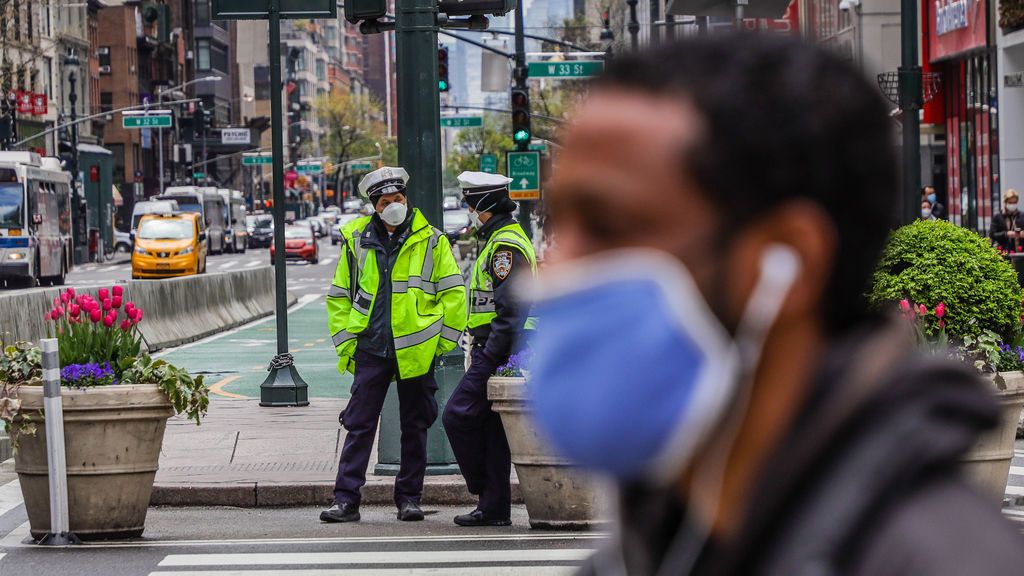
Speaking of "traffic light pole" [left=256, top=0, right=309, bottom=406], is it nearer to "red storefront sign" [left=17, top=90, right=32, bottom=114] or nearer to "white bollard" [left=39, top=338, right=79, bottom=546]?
"white bollard" [left=39, top=338, right=79, bottom=546]

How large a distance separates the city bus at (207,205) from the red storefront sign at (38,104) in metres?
11.8

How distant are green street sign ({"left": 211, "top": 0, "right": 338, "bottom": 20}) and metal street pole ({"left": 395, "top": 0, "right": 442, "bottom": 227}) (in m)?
4.74

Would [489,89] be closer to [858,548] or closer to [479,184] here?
[479,184]

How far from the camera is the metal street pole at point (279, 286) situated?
15.8 meters

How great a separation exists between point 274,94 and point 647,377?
15.5 m

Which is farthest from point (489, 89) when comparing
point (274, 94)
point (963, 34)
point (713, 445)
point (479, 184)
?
point (713, 445)

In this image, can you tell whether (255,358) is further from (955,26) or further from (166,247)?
(166,247)

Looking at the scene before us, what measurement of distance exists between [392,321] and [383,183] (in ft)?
2.60

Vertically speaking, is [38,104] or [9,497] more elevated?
[38,104]

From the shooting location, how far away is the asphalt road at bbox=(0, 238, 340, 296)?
162 ft

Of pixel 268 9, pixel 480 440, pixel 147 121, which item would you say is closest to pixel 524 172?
pixel 268 9

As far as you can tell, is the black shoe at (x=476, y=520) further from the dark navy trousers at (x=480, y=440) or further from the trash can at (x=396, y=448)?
the trash can at (x=396, y=448)

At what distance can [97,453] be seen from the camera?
30.1 feet

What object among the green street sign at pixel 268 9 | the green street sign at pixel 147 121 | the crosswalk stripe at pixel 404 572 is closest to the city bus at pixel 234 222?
the green street sign at pixel 147 121
